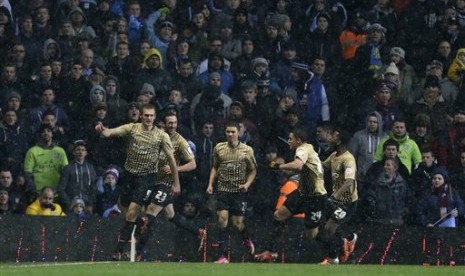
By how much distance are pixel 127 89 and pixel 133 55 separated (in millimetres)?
807

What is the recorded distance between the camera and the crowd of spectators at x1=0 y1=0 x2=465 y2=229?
25.1m

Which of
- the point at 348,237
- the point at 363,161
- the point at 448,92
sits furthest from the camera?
the point at 448,92

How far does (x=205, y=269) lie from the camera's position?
20.3 m

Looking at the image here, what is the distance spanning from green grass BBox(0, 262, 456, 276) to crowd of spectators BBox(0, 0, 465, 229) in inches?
125

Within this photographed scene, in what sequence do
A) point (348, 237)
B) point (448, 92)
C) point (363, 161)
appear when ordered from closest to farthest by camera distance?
point (348, 237), point (363, 161), point (448, 92)

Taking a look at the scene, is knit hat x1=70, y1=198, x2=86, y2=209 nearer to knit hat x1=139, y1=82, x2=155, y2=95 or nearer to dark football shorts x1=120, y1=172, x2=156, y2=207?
dark football shorts x1=120, y1=172, x2=156, y2=207

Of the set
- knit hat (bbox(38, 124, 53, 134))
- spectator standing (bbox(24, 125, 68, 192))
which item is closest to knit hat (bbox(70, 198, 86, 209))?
spectator standing (bbox(24, 125, 68, 192))

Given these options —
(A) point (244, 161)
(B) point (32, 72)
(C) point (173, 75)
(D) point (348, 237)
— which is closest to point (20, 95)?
(B) point (32, 72)

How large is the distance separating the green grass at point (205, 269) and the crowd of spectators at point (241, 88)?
10.4ft

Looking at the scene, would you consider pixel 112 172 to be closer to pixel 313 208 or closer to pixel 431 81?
pixel 313 208

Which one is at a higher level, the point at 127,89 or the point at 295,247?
the point at 127,89

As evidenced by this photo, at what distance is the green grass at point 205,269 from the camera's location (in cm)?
1955

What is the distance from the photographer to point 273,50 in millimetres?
28188

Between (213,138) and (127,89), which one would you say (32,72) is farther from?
(213,138)
